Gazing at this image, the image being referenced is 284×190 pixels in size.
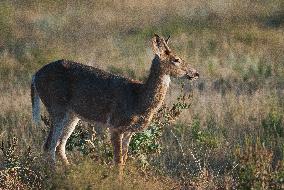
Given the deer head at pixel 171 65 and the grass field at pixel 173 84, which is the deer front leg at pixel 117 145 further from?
the deer head at pixel 171 65

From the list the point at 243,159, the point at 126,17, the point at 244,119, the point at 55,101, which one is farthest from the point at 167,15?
the point at 243,159

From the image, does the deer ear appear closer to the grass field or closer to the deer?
the deer

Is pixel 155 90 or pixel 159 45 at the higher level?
pixel 159 45

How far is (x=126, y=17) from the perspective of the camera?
33.0 m

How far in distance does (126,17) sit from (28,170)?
2321 cm

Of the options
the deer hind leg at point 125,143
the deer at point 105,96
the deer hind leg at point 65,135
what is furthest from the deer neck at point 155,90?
the deer hind leg at point 65,135

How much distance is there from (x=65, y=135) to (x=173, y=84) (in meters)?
8.52

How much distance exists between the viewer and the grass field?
952 cm

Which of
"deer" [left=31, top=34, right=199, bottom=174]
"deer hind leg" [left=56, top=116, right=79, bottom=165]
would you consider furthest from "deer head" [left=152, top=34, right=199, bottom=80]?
"deer hind leg" [left=56, top=116, right=79, bottom=165]

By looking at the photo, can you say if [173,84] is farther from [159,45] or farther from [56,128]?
[159,45]

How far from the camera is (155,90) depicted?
34.6 feet

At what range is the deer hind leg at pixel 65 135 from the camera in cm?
1120

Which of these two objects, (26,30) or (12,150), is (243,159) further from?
(26,30)

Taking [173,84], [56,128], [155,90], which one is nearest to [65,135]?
[56,128]
